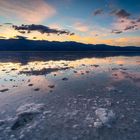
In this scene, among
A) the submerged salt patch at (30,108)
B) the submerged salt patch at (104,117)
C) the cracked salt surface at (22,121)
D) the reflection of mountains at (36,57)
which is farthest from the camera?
the reflection of mountains at (36,57)

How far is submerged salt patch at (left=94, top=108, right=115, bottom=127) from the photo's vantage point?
8812 mm

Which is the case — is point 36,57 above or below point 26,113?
below

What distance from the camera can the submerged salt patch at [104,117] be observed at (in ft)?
28.9

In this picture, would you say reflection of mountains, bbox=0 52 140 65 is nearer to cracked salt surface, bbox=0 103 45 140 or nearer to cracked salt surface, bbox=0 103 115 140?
cracked salt surface, bbox=0 103 45 140

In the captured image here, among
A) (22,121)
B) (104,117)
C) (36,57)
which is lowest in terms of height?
(36,57)

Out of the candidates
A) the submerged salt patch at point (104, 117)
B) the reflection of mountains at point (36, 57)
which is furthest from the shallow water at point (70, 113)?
the reflection of mountains at point (36, 57)

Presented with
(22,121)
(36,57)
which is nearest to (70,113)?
(22,121)

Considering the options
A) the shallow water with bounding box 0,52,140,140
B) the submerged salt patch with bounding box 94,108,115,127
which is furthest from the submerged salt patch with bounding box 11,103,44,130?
the submerged salt patch with bounding box 94,108,115,127

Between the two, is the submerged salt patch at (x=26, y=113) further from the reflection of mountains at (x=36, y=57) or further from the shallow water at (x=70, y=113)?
the reflection of mountains at (x=36, y=57)

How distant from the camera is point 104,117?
941 centimetres

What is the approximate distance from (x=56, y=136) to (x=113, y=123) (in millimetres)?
2677

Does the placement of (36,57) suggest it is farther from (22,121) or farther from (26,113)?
(22,121)

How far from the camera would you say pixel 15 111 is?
1034 centimetres

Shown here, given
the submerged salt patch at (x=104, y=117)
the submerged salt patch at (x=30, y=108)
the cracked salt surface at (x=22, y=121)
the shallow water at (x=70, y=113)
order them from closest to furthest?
the shallow water at (x=70, y=113) < the cracked salt surface at (x=22, y=121) < the submerged salt patch at (x=104, y=117) < the submerged salt patch at (x=30, y=108)
